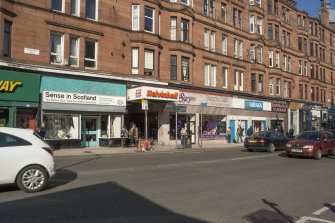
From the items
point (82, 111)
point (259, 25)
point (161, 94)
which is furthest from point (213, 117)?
point (82, 111)

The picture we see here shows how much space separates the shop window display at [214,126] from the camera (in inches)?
1431

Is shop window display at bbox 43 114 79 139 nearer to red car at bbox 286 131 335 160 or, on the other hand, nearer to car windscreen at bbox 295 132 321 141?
red car at bbox 286 131 335 160

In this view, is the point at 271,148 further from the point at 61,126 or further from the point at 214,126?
the point at 61,126

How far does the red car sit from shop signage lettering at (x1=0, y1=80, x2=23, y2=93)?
631 inches

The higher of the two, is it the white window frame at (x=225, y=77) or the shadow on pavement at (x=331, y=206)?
the white window frame at (x=225, y=77)

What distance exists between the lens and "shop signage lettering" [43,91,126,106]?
78.7ft

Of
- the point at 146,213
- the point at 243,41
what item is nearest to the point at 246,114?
the point at 243,41

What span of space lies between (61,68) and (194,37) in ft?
48.8

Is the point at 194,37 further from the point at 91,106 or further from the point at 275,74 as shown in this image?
the point at 275,74

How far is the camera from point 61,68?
24.5m

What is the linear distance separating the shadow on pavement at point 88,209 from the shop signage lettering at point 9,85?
14123mm

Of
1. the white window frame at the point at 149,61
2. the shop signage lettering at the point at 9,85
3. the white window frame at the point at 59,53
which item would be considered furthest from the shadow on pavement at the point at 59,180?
the white window frame at the point at 149,61

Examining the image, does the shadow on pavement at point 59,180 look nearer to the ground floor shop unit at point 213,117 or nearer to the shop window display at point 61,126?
the shop window display at point 61,126

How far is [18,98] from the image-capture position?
22.2 meters
